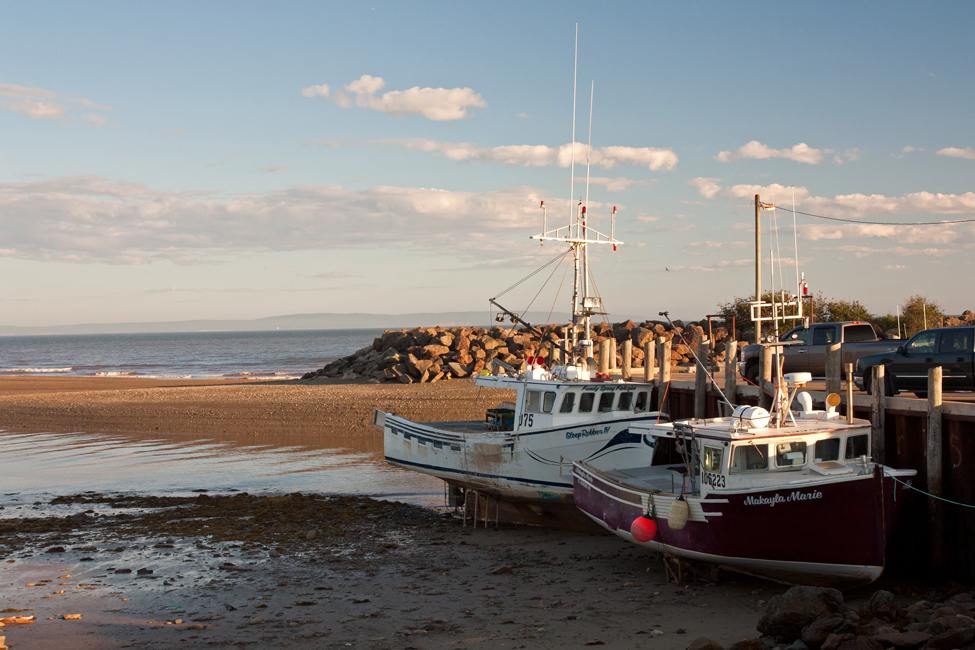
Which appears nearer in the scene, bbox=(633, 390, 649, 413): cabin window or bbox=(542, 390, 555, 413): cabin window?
bbox=(542, 390, 555, 413): cabin window

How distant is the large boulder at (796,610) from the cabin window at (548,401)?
7.31m

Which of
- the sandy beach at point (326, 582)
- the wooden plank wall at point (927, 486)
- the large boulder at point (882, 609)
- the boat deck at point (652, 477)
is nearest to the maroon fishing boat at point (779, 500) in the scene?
the boat deck at point (652, 477)

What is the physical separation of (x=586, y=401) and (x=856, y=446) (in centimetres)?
556

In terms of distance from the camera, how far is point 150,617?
10812 millimetres

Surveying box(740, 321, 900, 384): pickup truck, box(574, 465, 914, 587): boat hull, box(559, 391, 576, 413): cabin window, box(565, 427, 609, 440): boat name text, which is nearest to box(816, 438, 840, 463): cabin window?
box(574, 465, 914, 587): boat hull

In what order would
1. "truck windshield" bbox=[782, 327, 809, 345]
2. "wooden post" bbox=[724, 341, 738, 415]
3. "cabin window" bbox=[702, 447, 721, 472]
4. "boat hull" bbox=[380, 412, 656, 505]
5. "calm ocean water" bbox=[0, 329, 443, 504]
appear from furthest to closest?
"truck windshield" bbox=[782, 327, 809, 345], "calm ocean water" bbox=[0, 329, 443, 504], "wooden post" bbox=[724, 341, 738, 415], "boat hull" bbox=[380, 412, 656, 505], "cabin window" bbox=[702, 447, 721, 472]

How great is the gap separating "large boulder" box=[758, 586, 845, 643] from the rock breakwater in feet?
91.1

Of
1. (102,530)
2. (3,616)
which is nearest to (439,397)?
(102,530)

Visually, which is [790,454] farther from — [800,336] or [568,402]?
[800,336]

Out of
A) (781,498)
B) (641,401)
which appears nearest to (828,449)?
(781,498)

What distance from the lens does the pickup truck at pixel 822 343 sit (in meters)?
21.0

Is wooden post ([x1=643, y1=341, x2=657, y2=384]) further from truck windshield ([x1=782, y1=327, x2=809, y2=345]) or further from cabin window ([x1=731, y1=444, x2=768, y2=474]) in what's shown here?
cabin window ([x1=731, y1=444, x2=768, y2=474])

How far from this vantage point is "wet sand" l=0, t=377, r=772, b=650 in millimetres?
10016

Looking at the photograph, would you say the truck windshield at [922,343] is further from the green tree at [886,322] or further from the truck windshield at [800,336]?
the green tree at [886,322]
